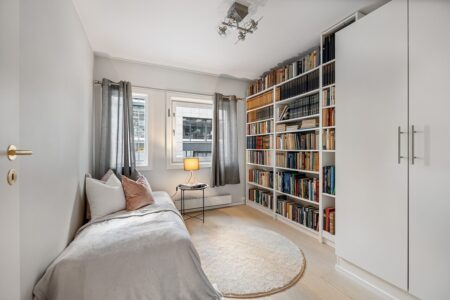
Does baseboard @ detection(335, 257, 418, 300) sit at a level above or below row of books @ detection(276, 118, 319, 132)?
below

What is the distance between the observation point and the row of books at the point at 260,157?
132 inches

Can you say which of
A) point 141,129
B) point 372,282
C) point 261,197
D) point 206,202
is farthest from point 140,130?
point 372,282

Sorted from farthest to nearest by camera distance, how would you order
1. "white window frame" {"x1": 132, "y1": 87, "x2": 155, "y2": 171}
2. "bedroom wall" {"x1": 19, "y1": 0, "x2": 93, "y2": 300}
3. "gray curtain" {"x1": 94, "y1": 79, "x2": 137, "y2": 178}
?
1. "white window frame" {"x1": 132, "y1": 87, "x2": 155, "y2": 171}
2. "gray curtain" {"x1": 94, "y1": 79, "x2": 137, "y2": 178}
3. "bedroom wall" {"x1": 19, "y1": 0, "x2": 93, "y2": 300}

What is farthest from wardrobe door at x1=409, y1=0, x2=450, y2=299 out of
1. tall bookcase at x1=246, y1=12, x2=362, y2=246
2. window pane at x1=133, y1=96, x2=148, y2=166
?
window pane at x1=133, y1=96, x2=148, y2=166

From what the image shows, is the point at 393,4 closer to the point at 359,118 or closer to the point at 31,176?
the point at 359,118

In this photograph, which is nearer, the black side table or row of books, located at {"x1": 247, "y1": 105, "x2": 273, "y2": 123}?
the black side table

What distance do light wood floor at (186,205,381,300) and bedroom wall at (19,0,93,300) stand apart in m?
1.49

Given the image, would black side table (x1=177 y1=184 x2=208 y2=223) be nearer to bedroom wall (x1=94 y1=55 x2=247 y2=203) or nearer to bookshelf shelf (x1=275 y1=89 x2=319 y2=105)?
bedroom wall (x1=94 y1=55 x2=247 y2=203)

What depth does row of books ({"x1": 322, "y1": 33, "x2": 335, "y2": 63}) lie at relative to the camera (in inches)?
86.7

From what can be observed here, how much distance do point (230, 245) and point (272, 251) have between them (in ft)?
1.51

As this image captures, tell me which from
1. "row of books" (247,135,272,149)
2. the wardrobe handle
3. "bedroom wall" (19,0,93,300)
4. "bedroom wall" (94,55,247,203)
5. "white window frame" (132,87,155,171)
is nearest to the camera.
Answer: "bedroom wall" (19,0,93,300)

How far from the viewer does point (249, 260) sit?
6.52 ft

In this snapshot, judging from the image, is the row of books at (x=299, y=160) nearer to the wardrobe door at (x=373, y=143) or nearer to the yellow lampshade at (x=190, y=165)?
the wardrobe door at (x=373, y=143)

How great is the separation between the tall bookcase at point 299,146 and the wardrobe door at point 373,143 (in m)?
0.26
